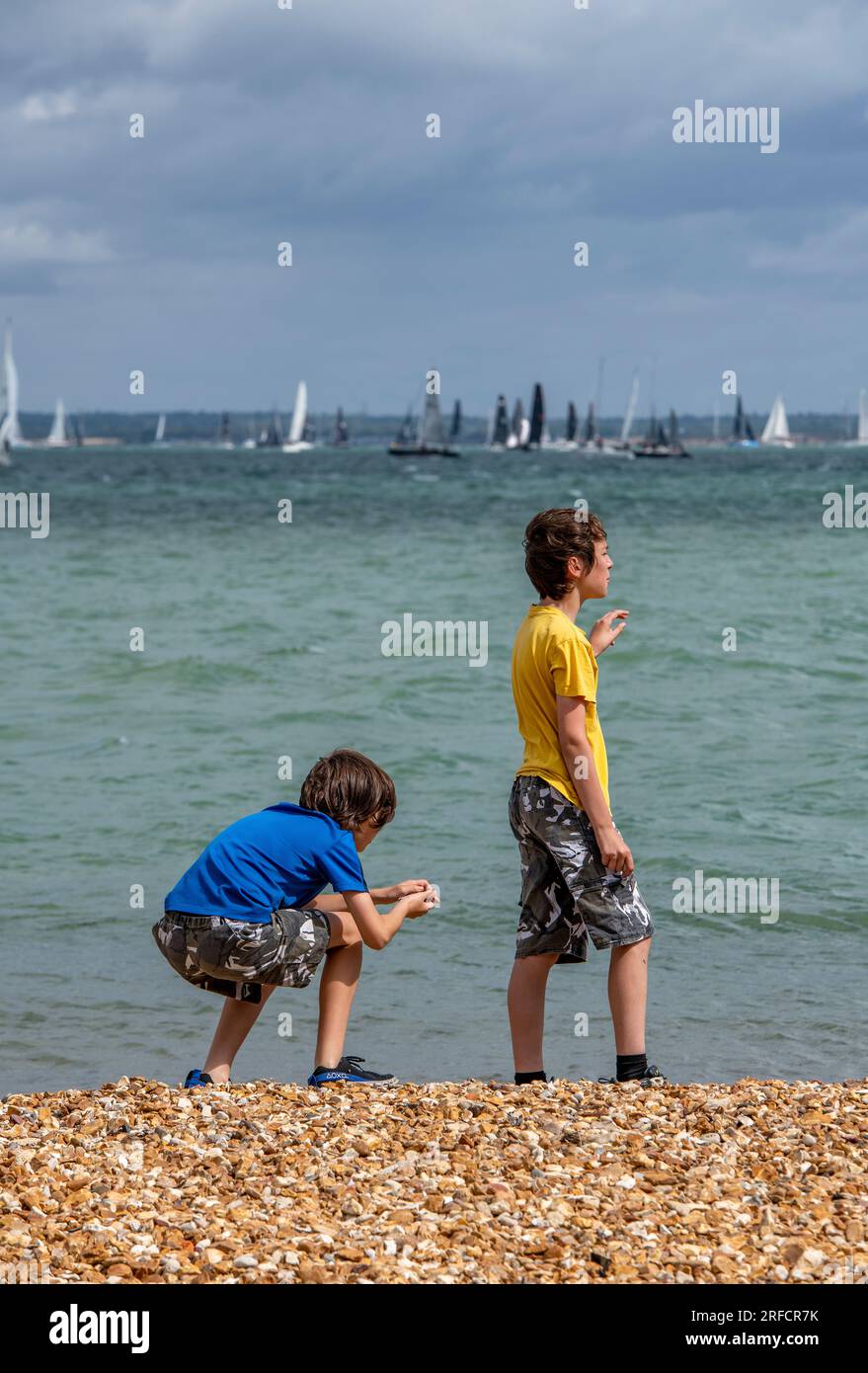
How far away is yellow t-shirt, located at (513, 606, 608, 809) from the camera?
5066mm

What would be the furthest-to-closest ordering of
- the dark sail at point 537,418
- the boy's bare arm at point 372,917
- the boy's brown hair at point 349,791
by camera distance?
the dark sail at point 537,418, the boy's brown hair at point 349,791, the boy's bare arm at point 372,917

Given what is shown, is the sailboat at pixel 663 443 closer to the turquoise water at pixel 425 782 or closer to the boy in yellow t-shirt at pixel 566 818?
the turquoise water at pixel 425 782

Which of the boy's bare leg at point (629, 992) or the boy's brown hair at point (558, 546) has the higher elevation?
the boy's brown hair at point (558, 546)

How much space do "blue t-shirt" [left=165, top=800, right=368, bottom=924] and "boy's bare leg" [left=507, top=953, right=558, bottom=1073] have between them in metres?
0.63

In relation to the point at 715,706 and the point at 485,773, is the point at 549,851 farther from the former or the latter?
the point at 715,706

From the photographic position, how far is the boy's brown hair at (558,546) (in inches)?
203

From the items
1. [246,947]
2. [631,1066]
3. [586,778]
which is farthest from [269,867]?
[631,1066]

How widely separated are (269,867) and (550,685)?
111 cm

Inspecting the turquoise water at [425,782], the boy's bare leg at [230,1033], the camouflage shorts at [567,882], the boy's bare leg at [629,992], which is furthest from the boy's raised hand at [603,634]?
the turquoise water at [425,782]

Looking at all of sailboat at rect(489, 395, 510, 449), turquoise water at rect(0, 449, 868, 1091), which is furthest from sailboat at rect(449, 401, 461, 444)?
turquoise water at rect(0, 449, 868, 1091)

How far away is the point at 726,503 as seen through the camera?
50844 mm

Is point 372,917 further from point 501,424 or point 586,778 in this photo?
point 501,424
